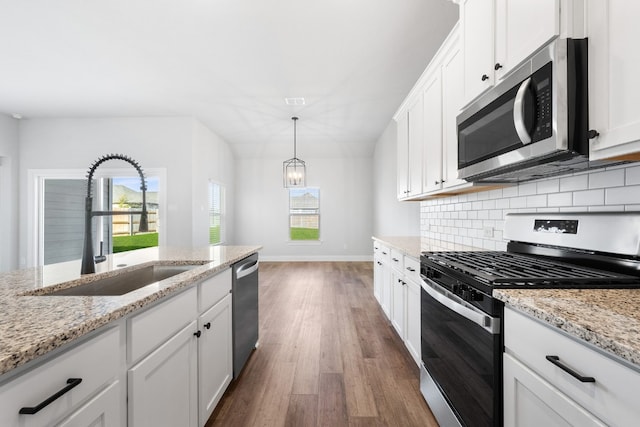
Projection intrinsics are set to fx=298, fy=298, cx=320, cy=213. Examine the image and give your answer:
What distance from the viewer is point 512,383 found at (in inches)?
38.4

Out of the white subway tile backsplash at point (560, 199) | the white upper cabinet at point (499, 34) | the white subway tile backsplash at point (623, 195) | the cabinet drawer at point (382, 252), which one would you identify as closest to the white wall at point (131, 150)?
the cabinet drawer at point (382, 252)

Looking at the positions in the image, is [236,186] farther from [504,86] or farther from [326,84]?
[504,86]

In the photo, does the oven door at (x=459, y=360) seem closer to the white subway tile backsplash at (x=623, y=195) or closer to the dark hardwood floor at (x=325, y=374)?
the dark hardwood floor at (x=325, y=374)

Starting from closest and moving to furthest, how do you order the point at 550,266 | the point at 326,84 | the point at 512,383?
the point at 512,383, the point at 550,266, the point at 326,84

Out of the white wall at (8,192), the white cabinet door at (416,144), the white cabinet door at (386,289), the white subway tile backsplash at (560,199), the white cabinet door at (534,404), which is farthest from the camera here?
the white wall at (8,192)

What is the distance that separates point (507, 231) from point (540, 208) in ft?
0.78

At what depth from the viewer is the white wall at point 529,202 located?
4.11ft

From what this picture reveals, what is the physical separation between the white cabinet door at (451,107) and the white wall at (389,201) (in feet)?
7.15

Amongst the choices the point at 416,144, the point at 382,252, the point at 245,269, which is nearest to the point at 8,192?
the point at 245,269

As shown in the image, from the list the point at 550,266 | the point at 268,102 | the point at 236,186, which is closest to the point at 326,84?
the point at 268,102

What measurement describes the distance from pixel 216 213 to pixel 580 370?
254 inches

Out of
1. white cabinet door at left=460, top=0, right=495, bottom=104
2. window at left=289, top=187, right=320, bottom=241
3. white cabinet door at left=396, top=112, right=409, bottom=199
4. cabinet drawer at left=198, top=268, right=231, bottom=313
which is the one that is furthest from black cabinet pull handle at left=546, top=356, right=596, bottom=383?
window at left=289, top=187, right=320, bottom=241

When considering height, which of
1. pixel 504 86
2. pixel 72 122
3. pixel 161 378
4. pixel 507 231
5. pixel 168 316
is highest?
pixel 72 122

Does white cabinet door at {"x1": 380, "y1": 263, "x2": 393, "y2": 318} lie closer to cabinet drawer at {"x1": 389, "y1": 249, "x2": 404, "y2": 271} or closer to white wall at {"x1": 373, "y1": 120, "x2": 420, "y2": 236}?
cabinet drawer at {"x1": 389, "y1": 249, "x2": 404, "y2": 271}
